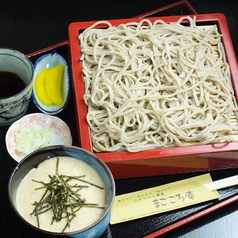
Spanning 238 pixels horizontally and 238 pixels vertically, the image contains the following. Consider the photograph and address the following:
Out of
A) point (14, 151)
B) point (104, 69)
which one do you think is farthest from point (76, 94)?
point (14, 151)

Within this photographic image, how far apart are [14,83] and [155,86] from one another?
0.70 m

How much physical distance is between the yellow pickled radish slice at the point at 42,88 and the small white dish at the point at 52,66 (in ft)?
0.06

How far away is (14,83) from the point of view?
1.93 m

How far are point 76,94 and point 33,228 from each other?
2.30 ft

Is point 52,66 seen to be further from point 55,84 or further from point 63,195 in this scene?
point 63,195

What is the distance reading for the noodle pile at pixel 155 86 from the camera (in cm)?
183

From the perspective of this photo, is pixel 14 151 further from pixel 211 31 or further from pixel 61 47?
pixel 211 31

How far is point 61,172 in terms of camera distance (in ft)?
5.08

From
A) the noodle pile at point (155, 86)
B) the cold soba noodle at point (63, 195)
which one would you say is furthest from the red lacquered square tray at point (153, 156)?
the cold soba noodle at point (63, 195)

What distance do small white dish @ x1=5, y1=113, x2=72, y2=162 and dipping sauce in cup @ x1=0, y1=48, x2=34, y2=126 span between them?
0.17ft

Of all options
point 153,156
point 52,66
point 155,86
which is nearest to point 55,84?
point 52,66

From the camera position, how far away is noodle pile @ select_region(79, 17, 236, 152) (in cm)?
183

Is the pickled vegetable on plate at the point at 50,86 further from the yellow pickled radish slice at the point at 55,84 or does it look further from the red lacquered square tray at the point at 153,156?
the red lacquered square tray at the point at 153,156

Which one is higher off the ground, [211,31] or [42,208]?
[211,31]
